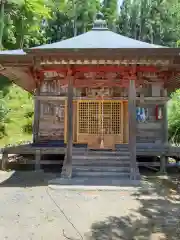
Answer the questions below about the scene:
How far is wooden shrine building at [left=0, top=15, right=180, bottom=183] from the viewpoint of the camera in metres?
8.95

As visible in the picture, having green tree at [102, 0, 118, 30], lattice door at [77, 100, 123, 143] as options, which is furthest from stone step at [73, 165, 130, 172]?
green tree at [102, 0, 118, 30]

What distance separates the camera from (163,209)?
6652 millimetres

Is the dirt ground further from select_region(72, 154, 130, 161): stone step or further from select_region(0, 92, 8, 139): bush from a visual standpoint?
select_region(0, 92, 8, 139): bush

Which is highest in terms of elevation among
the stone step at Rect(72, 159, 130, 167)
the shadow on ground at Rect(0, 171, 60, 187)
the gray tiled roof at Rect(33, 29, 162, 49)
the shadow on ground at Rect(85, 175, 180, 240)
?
the gray tiled roof at Rect(33, 29, 162, 49)

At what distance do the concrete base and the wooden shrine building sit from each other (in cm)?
36

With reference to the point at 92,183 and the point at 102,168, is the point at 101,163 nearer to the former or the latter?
the point at 102,168

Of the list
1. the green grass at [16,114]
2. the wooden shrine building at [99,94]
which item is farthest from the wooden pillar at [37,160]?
the green grass at [16,114]

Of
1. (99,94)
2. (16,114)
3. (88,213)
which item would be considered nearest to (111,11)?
(16,114)

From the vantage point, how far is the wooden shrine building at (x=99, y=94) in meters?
8.95

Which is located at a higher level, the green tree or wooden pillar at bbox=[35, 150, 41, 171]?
the green tree

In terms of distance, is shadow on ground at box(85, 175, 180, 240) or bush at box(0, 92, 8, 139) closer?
shadow on ground at box(85, 175, 180, 240)

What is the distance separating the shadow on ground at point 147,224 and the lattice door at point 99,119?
4920 mm

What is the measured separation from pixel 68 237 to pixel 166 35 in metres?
49.9

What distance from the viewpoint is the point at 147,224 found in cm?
560
